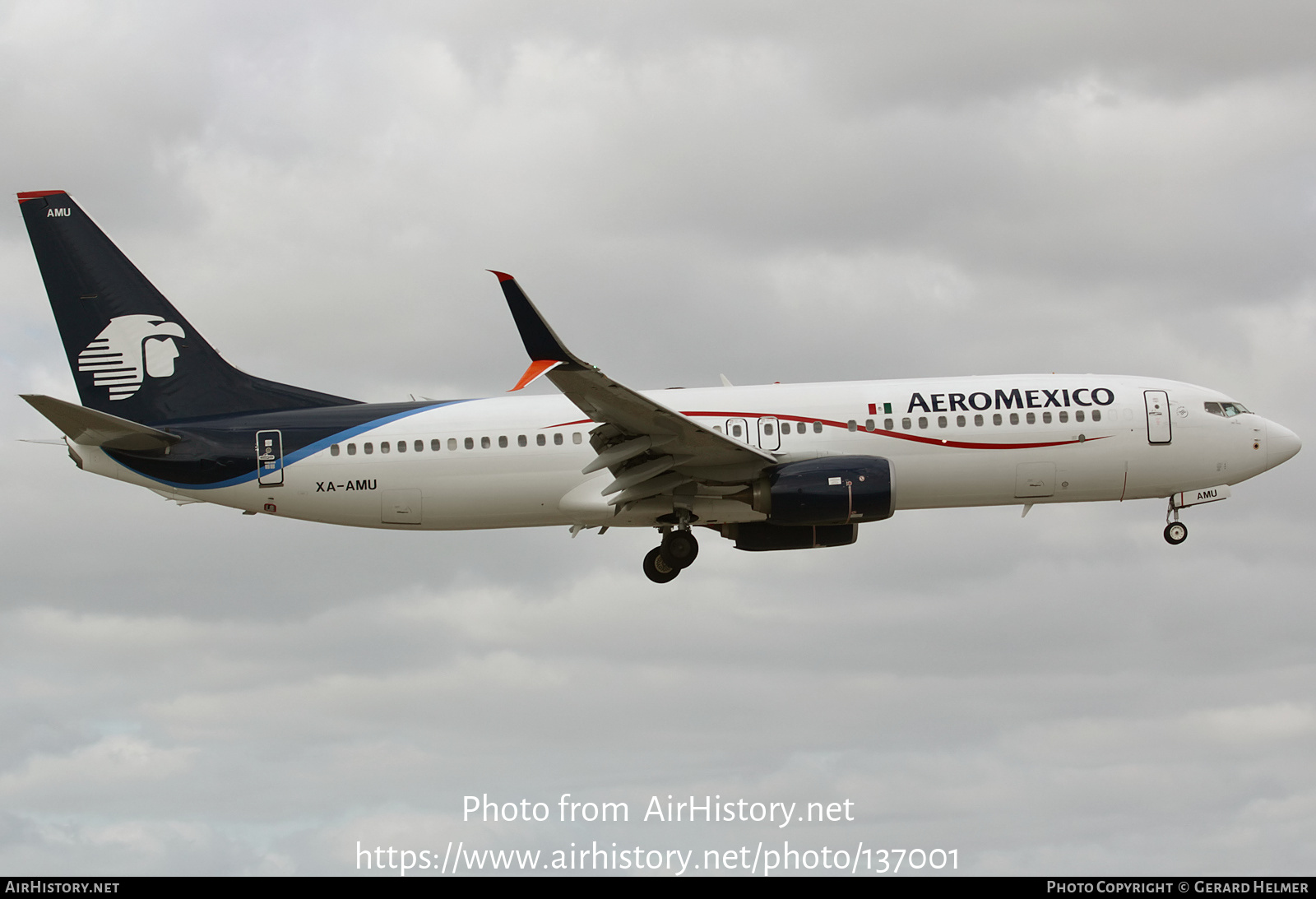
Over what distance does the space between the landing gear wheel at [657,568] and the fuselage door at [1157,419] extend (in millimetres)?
14117

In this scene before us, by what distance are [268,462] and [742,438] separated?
518 inches

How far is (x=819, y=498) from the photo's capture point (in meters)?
35.8

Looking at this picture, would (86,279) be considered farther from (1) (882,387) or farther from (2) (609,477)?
(1) (882,387)

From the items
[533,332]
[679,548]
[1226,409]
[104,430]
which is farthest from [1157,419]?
[104,430]

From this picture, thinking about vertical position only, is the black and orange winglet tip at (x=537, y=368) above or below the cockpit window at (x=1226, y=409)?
below

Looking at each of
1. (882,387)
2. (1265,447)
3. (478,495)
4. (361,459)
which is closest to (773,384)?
(882,387)

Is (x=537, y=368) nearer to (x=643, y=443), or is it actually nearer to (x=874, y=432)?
(x=643, y=443)

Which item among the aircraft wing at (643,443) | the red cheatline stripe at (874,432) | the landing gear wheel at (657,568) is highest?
the red cheatline stripe at (874,432)

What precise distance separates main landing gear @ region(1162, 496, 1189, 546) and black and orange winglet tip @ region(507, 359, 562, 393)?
20073 millimetres

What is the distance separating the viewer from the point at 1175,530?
40.4 metres

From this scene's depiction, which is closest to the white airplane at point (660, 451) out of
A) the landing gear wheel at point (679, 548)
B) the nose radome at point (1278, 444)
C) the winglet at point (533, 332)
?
the landing gear wheel at point (679, 548)

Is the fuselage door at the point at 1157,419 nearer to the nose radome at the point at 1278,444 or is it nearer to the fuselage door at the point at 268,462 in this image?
the nose radome at the point at 1278,444

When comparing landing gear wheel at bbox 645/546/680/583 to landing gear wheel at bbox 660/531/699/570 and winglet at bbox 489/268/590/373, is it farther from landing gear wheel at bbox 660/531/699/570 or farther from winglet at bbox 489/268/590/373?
winglet at bbox 489/268/590/373

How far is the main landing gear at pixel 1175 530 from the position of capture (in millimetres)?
40375
